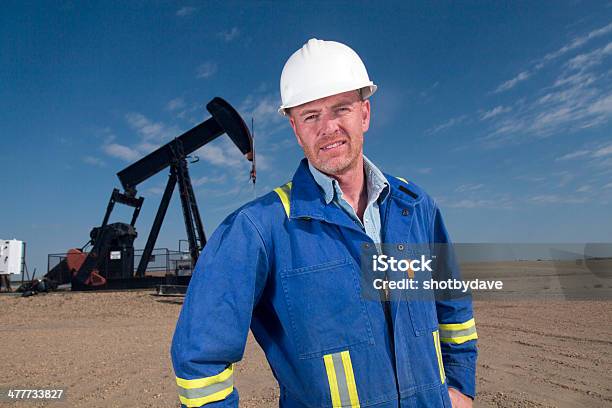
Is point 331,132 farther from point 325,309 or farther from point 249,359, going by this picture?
point 249,359

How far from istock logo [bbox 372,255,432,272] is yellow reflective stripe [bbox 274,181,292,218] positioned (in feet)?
1.29

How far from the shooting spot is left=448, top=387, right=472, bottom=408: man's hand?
76.7 inches

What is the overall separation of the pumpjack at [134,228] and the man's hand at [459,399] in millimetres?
13354

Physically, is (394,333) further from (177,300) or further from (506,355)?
(177,300)

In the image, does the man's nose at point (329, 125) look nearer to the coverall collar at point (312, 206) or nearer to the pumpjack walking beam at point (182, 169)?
the coverall collar at point (312, 206)

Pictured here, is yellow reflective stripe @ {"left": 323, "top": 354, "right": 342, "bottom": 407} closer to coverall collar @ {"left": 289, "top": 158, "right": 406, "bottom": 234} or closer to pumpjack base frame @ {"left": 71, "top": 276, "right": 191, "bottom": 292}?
coverall collar @ {"left": 289, "top": 158, "right": 406, "bottom": 234}

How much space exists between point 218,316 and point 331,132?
0.88 meters

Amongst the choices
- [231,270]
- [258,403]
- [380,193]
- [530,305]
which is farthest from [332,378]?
[530,305]

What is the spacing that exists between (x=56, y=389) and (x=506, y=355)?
5.78 meters

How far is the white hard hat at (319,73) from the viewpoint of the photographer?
6.26ft

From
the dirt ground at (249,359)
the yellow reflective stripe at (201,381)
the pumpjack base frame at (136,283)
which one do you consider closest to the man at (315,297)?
the yellow reflective stripe at (201,381)

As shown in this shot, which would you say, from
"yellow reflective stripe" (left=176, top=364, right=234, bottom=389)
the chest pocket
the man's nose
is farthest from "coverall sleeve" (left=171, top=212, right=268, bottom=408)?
the man's nose

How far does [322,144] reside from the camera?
6.14ft

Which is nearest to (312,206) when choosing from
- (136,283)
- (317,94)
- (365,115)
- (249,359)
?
(317,94)
